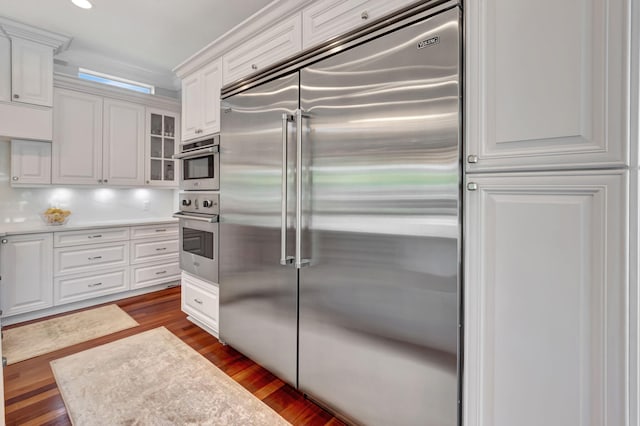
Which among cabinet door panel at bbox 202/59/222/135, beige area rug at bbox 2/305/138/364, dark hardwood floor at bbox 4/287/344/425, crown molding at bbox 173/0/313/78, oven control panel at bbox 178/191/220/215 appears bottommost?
dark hardwood floor at bbox 4/287/344/425

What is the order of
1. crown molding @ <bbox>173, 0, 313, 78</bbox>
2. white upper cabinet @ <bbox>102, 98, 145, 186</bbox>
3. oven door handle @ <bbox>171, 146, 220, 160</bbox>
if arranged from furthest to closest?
white upper cabinet @ <bbox>102, 98, 145, 186</bbox>, oven door handle @ <bbox>171, 146, 220, 160</bbox>, crown molding @ <bbox>173, 0, 313, 78</bbox>

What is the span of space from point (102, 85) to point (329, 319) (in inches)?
150

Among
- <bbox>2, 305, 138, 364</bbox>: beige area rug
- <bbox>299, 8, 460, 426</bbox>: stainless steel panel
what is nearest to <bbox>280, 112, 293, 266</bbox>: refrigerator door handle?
<bbox>299, 8, 460, 426</bbox>: stainless steel panel

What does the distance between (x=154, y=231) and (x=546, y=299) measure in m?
4.00

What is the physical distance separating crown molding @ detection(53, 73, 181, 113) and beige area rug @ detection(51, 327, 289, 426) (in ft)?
9.21

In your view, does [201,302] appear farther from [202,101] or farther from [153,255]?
[202,101]

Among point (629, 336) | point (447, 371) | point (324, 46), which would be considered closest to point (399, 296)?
point (447, 371)

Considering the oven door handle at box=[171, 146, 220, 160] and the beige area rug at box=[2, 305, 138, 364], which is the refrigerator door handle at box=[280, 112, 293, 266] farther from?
the beige area rug at box=[2, 305, 138, 364]

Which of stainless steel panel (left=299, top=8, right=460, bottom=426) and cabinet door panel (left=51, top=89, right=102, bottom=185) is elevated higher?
cabinet door panel (left=51, top=89, right=102, bottom=185)

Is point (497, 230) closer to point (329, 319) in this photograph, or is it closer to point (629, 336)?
point (629, 336)

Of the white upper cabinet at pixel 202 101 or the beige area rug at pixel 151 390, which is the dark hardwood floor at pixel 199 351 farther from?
the white upper cabinet at pixel 202 101

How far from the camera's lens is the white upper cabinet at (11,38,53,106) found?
2.75 metres

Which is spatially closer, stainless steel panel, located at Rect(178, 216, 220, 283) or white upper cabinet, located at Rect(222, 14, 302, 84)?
white upper cabinet, located at Rect(222, 14, 302, 84)

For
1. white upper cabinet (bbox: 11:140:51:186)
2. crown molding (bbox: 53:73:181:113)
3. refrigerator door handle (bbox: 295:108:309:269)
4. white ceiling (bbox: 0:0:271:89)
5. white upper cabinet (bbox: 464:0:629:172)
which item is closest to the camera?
white upper cabinet (bbox: 464:0:629:172)
